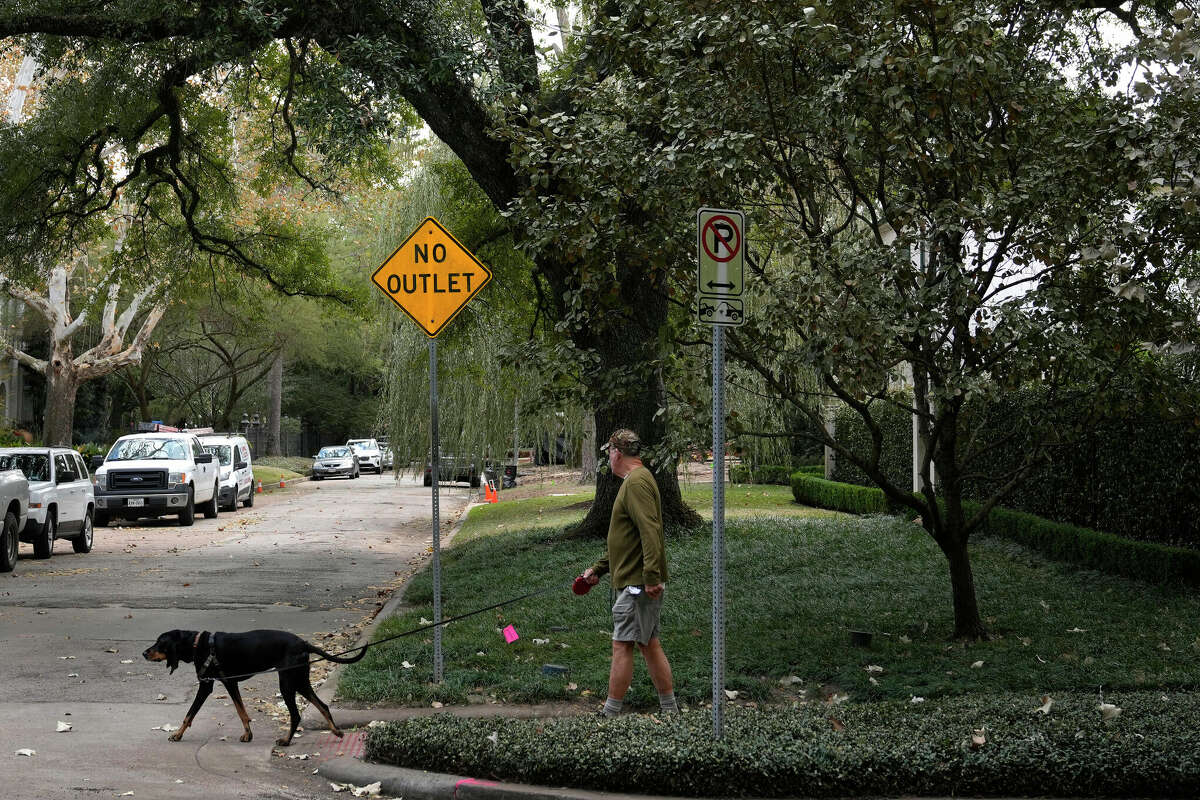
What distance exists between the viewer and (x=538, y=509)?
2544 cm

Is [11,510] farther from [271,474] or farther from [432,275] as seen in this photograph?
[271,474]

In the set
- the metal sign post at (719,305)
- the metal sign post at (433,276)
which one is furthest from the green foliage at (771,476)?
the metal sign post at (719,305)

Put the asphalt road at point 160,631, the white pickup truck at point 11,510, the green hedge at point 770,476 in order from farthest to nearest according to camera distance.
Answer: the green hedge at point 770,476, the white pickup truck at point 11,510, the asphalt road at point 160,631

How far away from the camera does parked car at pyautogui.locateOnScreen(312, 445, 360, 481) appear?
5459 cm

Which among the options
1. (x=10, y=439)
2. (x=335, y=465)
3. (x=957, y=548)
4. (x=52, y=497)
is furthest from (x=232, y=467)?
(x=957, y=548)

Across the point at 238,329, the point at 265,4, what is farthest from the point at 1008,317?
the point at 238,329

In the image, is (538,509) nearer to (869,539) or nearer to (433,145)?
(433,145)

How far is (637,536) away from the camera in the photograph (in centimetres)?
768

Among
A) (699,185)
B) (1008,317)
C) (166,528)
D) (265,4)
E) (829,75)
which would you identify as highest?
(265,4)

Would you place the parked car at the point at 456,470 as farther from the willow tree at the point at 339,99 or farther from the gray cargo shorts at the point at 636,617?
the gray cargo shorts at the point at 636,617

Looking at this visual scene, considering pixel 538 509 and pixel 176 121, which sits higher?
pixel 176 121

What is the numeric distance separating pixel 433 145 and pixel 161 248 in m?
5.86

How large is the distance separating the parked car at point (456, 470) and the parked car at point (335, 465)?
44.6 feet

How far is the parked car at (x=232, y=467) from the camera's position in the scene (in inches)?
1245
